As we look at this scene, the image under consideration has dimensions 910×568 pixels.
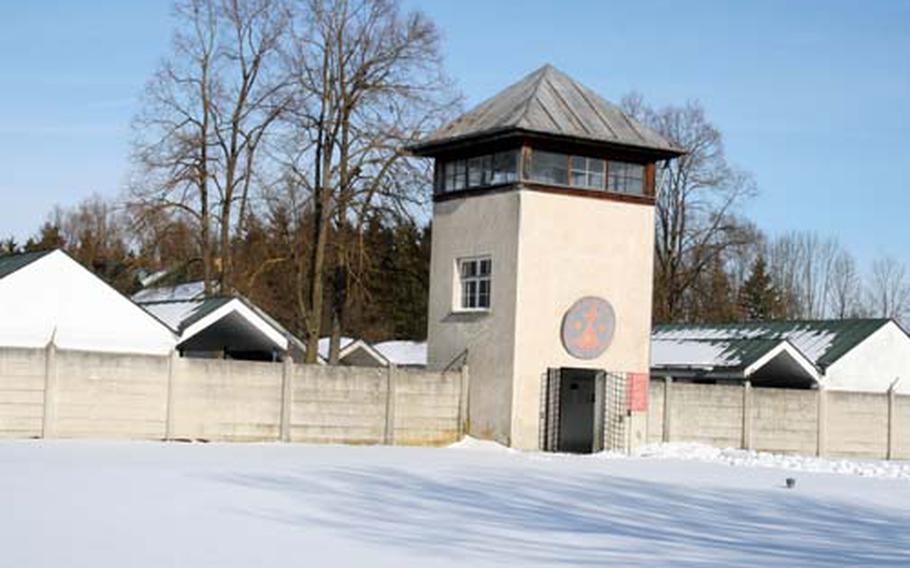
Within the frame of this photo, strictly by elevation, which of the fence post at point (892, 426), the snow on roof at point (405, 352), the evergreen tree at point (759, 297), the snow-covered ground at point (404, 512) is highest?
the evergreen tree at point (759, 297)

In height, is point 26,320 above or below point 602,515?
above

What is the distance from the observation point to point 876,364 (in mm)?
42250

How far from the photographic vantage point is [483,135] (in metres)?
31.5

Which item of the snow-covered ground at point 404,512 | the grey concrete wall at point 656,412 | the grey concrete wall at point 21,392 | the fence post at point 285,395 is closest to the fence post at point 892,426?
the grey concrete wall at point 656,412

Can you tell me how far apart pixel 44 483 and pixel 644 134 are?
63.7 ft

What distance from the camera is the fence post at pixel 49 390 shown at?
2677cm

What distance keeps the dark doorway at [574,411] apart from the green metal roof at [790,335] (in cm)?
788

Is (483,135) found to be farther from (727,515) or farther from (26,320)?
(727,515)

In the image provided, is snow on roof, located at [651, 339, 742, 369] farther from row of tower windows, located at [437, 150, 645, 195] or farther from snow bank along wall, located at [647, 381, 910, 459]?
row of tower windows, located at [437, 150, 645, 195]

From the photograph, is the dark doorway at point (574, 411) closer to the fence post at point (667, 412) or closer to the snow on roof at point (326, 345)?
the fence post at point (667, 412)

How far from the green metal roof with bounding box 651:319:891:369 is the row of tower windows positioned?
28.0 ft

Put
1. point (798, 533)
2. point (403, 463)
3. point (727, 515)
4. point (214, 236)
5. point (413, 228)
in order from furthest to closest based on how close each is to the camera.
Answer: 1. point (214, 236)
2. point (413, 228)
3. point (403, 463)
4. point (727, 515)
5. point (798, 533)

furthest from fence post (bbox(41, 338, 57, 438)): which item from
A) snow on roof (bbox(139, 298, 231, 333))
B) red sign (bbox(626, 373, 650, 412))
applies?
red sign (bbox(626, 373, 650, 412))

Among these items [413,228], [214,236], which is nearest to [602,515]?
[413,228]
